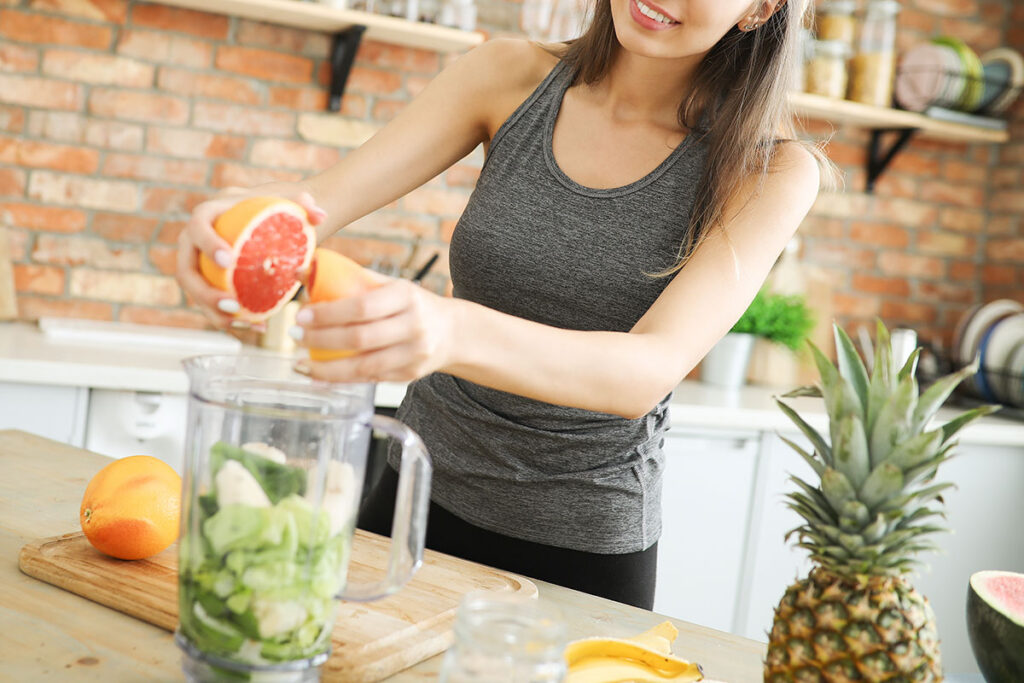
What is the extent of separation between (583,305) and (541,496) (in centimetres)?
24

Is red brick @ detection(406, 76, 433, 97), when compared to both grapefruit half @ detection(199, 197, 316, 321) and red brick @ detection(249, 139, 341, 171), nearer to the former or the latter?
red brick @ detection(249, 139, 341, 171)

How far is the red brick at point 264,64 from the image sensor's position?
2.49m

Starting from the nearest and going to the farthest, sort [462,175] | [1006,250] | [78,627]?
[78,627] < [462,175] < [1006,250]

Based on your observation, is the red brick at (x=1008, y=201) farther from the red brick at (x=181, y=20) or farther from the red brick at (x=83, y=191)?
the red brick at (x=83, y=191)

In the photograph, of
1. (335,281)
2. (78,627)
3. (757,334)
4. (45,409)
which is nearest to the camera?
(335,281)

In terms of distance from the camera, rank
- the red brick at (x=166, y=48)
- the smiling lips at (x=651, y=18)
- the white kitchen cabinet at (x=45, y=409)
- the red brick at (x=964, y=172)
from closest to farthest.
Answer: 1. the smiling lips at (x=651, y=18)
2. the white kitchen cabinet at (x=45, y=409)
3. the red brick at (x=166, y=48)
4. the red brick at (x=964, y=172)

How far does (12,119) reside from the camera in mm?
2348

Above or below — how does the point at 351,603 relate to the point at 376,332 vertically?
below

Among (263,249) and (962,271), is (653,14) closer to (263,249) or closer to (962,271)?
(263,249)

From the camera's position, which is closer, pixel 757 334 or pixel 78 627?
pixel 78 627

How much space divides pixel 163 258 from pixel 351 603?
1.82m

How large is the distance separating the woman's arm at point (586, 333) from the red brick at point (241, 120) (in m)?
1.66

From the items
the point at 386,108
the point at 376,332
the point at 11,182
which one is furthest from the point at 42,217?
the point at 376,332

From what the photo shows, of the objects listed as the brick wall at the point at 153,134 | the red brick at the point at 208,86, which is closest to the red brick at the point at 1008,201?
the brick wall at the point at 153,134
